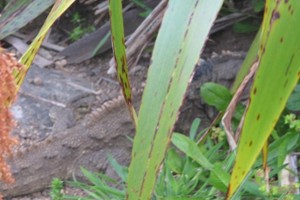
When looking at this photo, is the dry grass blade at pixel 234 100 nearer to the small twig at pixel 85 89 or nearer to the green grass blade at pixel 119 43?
the green grass blade at pixel 119 43

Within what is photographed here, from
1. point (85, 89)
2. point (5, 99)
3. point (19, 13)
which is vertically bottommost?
point (85, 89)

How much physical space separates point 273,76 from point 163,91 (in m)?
0.17

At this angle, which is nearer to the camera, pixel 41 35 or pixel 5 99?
pixel 5 99

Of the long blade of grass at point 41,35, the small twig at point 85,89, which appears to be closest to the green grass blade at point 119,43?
the long blade of grass at point 41,35

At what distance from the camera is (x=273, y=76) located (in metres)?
1.08

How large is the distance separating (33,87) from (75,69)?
0.25 metres

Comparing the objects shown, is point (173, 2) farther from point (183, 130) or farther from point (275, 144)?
point (183, 130)

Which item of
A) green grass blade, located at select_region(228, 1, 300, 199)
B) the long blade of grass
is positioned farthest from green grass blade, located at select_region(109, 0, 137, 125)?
green grass blade, located at select_region(228, 1, 300, 199)

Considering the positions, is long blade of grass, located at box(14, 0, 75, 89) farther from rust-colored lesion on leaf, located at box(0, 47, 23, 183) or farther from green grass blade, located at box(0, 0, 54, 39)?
green grass blade, located at box(0, 0, 54, 39)

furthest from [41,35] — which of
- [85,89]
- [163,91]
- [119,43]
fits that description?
[85,89]

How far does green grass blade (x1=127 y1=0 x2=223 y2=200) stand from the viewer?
1030 millimetres

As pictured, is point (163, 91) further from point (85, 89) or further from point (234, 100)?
point (85, 89)

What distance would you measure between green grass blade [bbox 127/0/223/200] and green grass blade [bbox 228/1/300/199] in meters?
0.10

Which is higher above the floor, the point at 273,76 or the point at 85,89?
the point at 273,76
